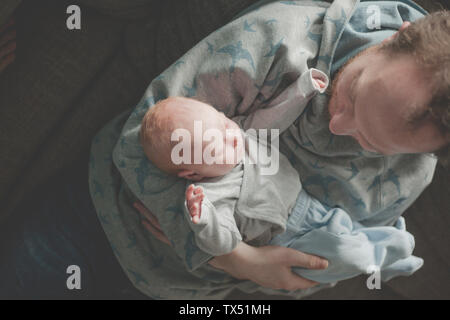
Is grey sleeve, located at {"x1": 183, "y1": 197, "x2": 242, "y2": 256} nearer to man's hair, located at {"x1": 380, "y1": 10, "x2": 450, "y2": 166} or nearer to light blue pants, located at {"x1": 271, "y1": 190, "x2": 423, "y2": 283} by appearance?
light blue pants, located at {"x1": 271, "y1": 190, "x2": 423, "y2": 283}

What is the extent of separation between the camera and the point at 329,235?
0.79m

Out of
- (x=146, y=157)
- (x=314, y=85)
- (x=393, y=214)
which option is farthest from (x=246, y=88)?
(x=393, y=214)

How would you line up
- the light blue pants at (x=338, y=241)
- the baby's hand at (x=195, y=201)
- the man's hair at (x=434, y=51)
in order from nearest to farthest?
the man's hair at (x=434, y=51) → the baby's hand at (x=195, y=201) → the light blue pants at (x=338, y=241)

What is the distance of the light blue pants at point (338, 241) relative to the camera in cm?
80

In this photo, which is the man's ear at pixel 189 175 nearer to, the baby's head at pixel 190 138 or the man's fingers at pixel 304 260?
the baby's head at pixel 190 138

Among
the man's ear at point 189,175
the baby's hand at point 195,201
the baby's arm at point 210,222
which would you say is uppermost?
the man's ear at point 189,175

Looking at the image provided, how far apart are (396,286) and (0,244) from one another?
1.19 metres

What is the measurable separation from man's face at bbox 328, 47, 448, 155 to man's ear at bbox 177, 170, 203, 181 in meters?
0.28

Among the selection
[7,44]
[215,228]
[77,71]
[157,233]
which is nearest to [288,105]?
[215,228]

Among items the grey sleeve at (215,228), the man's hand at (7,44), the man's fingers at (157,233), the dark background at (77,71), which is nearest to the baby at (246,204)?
the grey sleeve at (215,228)

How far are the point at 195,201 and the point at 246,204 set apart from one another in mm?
145

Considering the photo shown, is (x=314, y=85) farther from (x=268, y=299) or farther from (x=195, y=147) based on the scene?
(x=268, y=299)

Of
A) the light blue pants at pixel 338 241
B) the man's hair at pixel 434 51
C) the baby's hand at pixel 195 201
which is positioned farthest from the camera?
the light blue pants at pixel 338 241

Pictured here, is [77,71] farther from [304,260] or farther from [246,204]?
[304,260]
